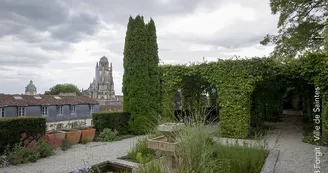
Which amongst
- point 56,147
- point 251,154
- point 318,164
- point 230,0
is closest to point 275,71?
point 230,0

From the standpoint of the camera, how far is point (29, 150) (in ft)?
17.3

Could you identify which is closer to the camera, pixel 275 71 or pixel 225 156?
pixel 225 156

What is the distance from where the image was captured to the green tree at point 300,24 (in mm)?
10820

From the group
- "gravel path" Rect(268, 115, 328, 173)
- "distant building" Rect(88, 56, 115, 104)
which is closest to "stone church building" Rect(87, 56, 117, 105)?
"distant building" Rect(88, 56, 115, 104)

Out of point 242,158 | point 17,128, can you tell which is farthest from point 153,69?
point 242,158

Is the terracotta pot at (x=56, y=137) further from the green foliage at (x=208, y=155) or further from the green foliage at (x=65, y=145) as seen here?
the green foliage at (x=208, y=155)

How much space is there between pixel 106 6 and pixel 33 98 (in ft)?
61.2

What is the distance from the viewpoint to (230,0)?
709 cm

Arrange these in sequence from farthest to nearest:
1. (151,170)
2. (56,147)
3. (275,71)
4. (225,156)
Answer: (275,71) < (56,147) < (225,156) < (151,170)

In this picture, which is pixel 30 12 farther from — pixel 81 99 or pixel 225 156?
pixel 81 99

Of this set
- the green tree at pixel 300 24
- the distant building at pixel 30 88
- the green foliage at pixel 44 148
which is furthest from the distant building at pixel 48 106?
the distant building at pixel 30 88

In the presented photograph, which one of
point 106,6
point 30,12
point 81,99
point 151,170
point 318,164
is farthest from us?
point 81,99

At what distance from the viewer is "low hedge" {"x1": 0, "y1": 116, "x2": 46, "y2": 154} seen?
546 cm

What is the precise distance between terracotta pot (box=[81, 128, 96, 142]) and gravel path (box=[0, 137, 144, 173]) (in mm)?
252
